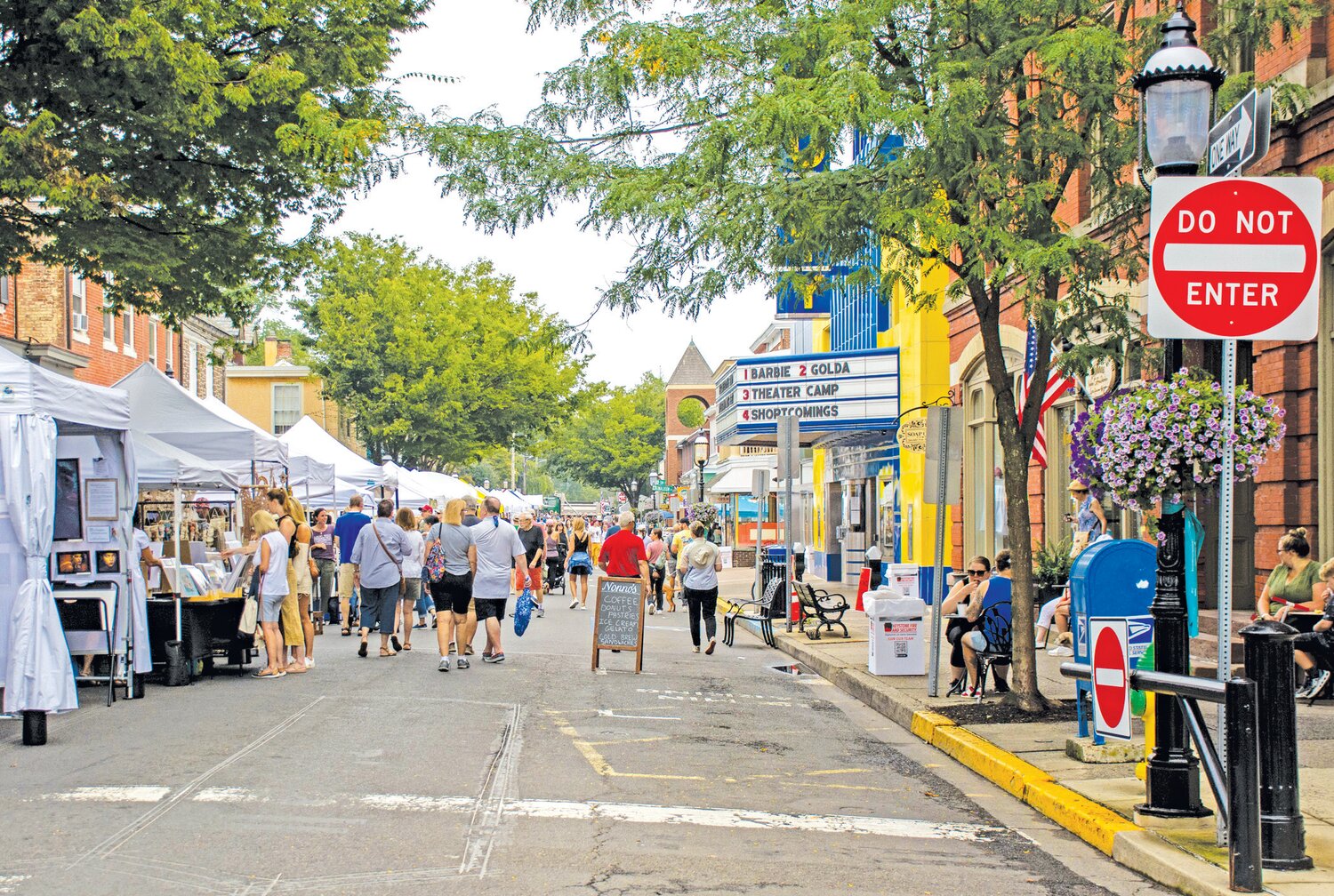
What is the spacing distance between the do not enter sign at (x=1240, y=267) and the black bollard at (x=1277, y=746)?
1.45 meters

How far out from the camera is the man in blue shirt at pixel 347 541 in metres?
18.5

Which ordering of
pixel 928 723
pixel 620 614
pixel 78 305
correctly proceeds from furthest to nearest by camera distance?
1. pixel 78 305
2. pixel 620 614
3. pixel 928 723

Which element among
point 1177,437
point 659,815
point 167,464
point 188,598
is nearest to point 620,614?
point 188,598

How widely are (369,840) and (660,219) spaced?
19.6 ft

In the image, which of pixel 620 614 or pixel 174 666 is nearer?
pixel 174 666

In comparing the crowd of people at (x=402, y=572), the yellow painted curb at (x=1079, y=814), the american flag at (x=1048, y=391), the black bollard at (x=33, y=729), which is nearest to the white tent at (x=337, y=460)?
the crowd of people at (x=402, y=572)

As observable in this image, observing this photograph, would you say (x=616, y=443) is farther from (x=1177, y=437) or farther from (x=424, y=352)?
(x=1177, y=437)

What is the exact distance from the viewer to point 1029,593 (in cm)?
1072

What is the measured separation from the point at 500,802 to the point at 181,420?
10.4 metres

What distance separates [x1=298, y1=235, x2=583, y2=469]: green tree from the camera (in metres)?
47.4

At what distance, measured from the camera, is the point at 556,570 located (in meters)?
31.6

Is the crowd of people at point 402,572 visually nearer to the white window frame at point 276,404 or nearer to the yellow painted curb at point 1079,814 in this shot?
the yellow painted curb at point 1079,814

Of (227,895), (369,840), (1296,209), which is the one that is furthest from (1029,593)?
(227,895)

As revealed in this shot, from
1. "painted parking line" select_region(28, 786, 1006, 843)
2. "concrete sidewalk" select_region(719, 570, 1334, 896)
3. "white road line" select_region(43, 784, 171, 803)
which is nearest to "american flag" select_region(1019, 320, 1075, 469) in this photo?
"concrete sidewalk" select_region(719, 570, 1334, 896)
